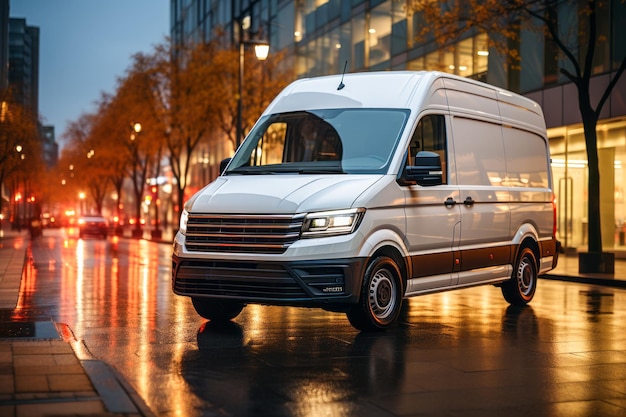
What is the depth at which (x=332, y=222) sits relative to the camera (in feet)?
31.0

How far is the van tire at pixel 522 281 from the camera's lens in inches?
518

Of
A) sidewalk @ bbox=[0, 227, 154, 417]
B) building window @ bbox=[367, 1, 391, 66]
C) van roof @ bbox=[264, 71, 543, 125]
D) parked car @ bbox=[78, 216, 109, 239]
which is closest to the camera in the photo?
sidewalk @ bbox=[0, 227, 154, 417]

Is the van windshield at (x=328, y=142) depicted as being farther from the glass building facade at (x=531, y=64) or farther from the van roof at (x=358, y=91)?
the glass building facade at (x=531, y=64)

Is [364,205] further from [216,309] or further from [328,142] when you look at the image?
[216,309]

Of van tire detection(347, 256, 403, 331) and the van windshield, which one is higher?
the van windshield

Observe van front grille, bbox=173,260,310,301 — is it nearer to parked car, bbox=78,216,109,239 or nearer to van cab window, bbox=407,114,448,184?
van cab window, bbox=407,114,448,184

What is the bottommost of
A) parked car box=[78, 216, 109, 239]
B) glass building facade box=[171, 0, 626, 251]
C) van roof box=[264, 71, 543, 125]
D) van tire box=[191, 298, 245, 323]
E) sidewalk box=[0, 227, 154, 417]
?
sidewalk box=[0, 227, 154, 417]

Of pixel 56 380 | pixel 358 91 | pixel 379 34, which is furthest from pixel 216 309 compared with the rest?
pixel 379 34

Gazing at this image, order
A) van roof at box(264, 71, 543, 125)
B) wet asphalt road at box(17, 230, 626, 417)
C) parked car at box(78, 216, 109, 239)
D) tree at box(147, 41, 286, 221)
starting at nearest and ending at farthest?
wet asphalt road at box(17, 230, 626, 417)
van roof at box(264, 71, 543, 125)
tree at box(147, 41, 286, 221)
parked car at box(78, 216, 109, 239)

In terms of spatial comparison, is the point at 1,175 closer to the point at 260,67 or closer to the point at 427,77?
the point at 260,67

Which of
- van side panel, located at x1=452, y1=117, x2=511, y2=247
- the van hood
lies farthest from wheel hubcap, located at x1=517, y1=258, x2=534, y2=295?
the van hood

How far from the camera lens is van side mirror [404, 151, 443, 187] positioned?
10195 millimetres

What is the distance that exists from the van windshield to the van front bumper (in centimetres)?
119

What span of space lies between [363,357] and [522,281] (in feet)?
17.8
